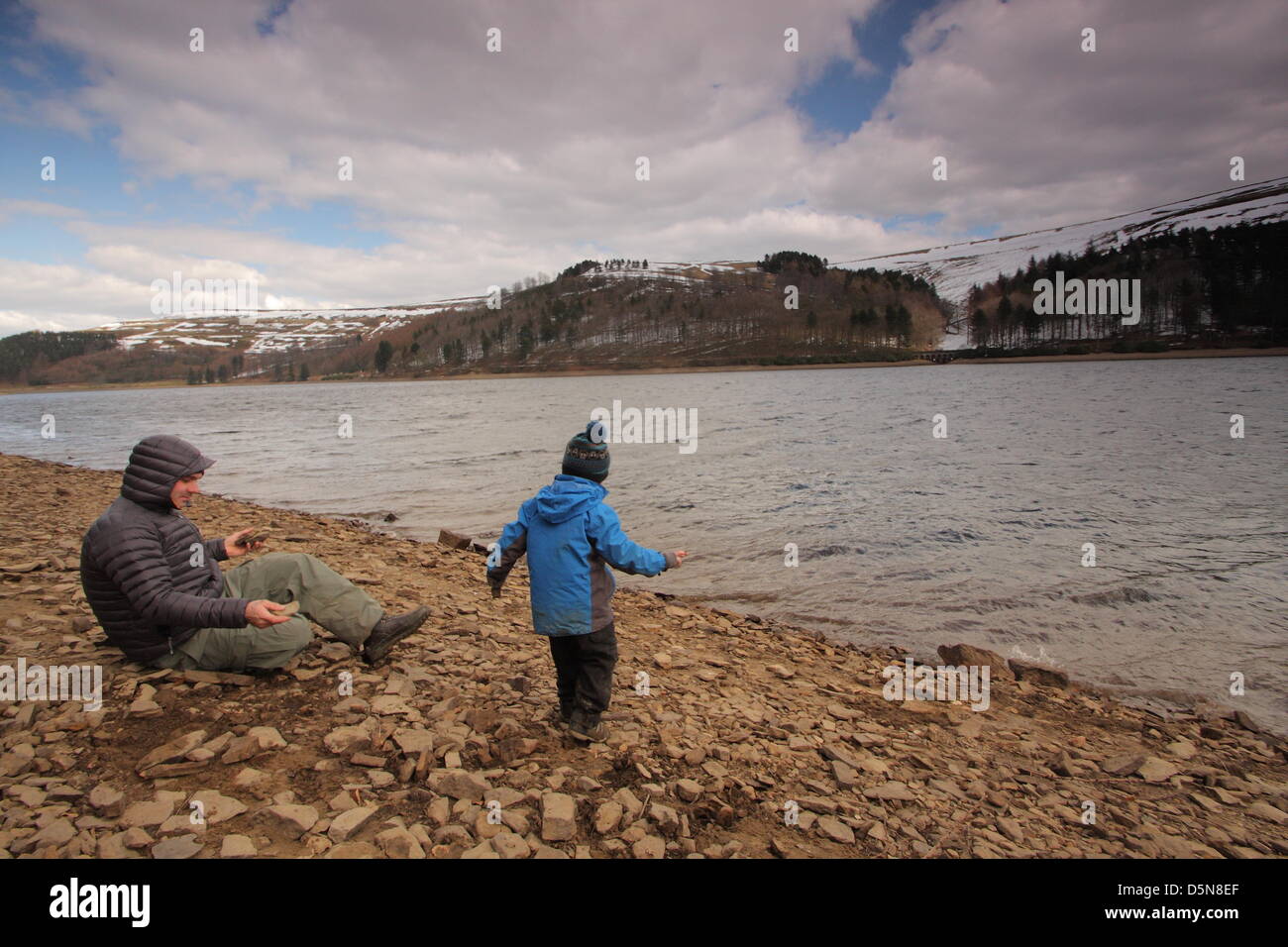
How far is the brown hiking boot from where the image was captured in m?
6.16

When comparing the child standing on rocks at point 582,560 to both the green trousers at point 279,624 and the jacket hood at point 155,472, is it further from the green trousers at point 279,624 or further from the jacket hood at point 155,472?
the jacket hood at point 155,472

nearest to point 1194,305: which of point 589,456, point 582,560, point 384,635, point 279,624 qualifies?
point 589,456

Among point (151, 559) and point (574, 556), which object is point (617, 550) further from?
point (151, 559)

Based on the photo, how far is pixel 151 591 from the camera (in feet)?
15.8

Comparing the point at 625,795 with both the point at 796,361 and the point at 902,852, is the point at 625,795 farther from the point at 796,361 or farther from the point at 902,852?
the point at 796,361

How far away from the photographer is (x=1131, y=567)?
13.5 m

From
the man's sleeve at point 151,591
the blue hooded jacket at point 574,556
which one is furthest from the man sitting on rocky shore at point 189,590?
the blue hooded jacket at point 574,556

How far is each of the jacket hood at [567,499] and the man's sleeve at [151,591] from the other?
225cm

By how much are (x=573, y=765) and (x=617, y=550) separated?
1681 mm

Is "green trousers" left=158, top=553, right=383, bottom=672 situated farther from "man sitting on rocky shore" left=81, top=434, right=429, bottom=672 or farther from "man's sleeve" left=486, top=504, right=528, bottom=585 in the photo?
"man's sleeve" left=486, top=504, right=528, bottom=585

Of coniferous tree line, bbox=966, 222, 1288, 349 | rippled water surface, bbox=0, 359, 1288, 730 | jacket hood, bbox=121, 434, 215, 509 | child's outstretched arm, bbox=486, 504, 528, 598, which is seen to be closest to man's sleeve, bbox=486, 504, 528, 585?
child's outstretched arm, bbox=486, 504, 528, 598
